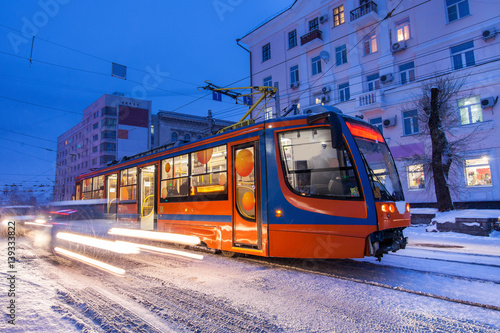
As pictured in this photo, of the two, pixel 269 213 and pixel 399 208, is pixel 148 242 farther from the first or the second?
pixel 399 208

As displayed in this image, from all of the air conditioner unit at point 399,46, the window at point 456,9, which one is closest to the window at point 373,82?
the air conditioner unit at point 399,46

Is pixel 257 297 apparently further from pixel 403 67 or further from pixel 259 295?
pixel 403 67

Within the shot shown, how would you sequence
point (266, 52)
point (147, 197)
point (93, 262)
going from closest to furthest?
1. point (93, 262)
2. point (147, 197)
3. point (266, 52)

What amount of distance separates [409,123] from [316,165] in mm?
16591

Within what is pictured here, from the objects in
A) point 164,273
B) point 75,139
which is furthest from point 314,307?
point 75,139

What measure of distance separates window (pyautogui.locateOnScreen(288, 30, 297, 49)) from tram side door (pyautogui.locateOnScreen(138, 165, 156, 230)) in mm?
20394

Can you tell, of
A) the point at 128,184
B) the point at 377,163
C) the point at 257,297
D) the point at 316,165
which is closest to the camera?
the point at 257,297

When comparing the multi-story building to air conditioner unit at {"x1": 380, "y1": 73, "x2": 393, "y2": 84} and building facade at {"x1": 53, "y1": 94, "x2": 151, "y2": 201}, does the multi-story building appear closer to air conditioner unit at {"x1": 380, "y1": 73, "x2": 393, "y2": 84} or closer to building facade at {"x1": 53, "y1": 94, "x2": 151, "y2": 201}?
air conditioner unit at {"x1": 380, "y1": 73, "x2": 393, "y2": 84}

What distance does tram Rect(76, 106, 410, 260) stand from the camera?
520 cm

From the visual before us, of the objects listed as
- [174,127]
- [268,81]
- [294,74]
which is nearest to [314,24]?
[294,74]

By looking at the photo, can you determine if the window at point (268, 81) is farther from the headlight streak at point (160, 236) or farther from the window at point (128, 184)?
the headlight streak at point (160, 236)

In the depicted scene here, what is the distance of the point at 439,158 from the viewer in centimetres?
1359

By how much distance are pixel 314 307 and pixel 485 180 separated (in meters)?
17.9

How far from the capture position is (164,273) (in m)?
5.80
